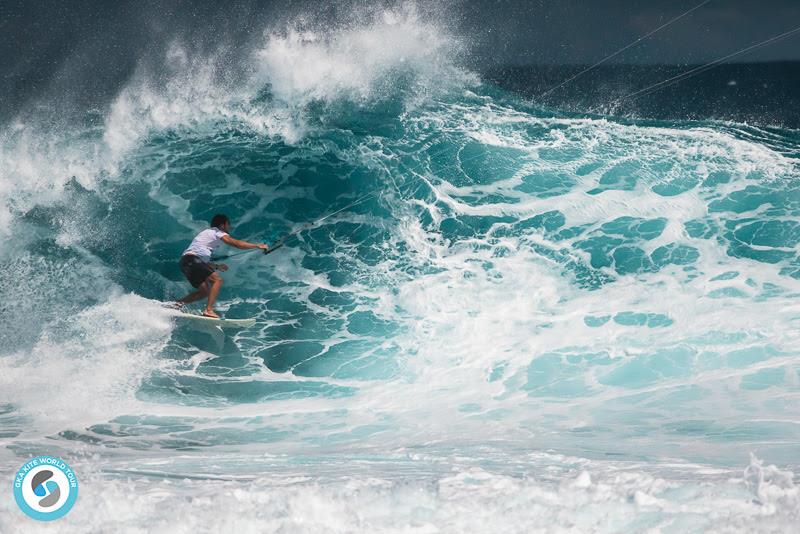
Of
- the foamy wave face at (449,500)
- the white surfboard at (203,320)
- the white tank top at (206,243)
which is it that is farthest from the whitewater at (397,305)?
the white tank top at (206,243)

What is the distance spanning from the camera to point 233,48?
35.2ft

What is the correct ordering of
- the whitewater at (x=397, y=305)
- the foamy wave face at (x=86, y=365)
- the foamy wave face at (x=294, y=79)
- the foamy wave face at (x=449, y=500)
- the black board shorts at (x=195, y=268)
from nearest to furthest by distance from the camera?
the foamy wave face at (x=449, y=500)
the whitewater at (x=397, y=305)
the foamy wave face at (x=86, y=365)
the black board shorts at (x=195, y=268)
the foamy wave face at (x=294, y=79)

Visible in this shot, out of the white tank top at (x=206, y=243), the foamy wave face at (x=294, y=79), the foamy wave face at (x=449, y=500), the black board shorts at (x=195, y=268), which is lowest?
the foamy wave face at (x=449, y=500)

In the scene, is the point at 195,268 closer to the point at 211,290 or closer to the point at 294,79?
the point at 211,290

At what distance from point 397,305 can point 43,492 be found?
4.92 metres

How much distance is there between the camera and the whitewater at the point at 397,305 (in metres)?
4.62

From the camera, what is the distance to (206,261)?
22.8 ft

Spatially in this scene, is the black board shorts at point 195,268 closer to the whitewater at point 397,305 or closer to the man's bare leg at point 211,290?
the man's bare leg at point 211,290

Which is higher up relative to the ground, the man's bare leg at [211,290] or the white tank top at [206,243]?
the white tank top at [206,243]

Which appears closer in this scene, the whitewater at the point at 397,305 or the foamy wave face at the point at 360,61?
the whitewater at the point at 397,305

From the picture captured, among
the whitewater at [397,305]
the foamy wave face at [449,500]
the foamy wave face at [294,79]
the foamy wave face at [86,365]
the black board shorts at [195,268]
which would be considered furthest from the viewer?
the foamy wave face at [294,79]

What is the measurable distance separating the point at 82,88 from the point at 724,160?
11.2m

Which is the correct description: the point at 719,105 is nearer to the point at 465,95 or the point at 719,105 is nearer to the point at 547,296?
the point at 465,95

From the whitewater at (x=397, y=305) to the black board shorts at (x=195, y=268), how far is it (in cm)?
66
